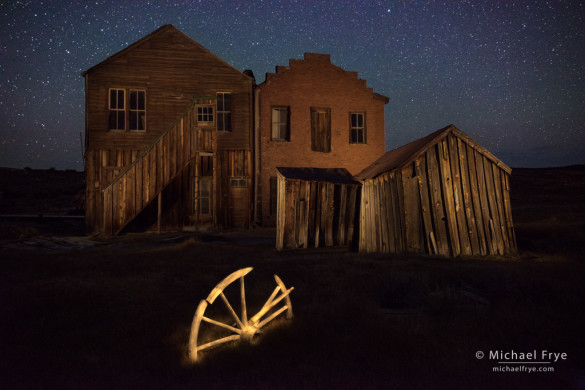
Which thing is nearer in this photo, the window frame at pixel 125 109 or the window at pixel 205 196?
the window frame at pixel 125 109

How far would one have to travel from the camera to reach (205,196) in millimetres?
20391

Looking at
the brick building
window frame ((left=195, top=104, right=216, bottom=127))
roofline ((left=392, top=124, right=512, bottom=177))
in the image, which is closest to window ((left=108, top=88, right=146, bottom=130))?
window frame ((left=195, top=104, right=216, bottom=127))

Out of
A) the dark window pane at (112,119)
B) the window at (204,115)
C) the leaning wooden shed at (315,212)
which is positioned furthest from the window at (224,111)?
the leaning wooden shed at (315,212)

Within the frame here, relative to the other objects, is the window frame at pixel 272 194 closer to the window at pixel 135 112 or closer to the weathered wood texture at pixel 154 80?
the weathered wood texture at pixel 154 80

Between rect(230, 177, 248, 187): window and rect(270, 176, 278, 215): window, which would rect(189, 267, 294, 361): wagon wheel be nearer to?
rect(230, 177, 248, 187): window

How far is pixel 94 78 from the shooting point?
64.1ft

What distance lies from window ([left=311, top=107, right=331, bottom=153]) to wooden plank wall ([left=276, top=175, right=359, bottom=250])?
29.9 ft

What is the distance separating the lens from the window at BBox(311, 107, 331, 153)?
2242 centimetres

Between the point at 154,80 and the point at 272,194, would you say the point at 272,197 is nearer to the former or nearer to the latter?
the point at 272,194

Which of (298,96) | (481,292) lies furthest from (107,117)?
(481,292)

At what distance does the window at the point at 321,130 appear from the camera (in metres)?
22.4

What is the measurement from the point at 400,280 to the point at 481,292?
1405 millimetres

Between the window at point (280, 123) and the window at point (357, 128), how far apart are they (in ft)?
13.3

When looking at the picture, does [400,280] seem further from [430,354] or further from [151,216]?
[151,216]
